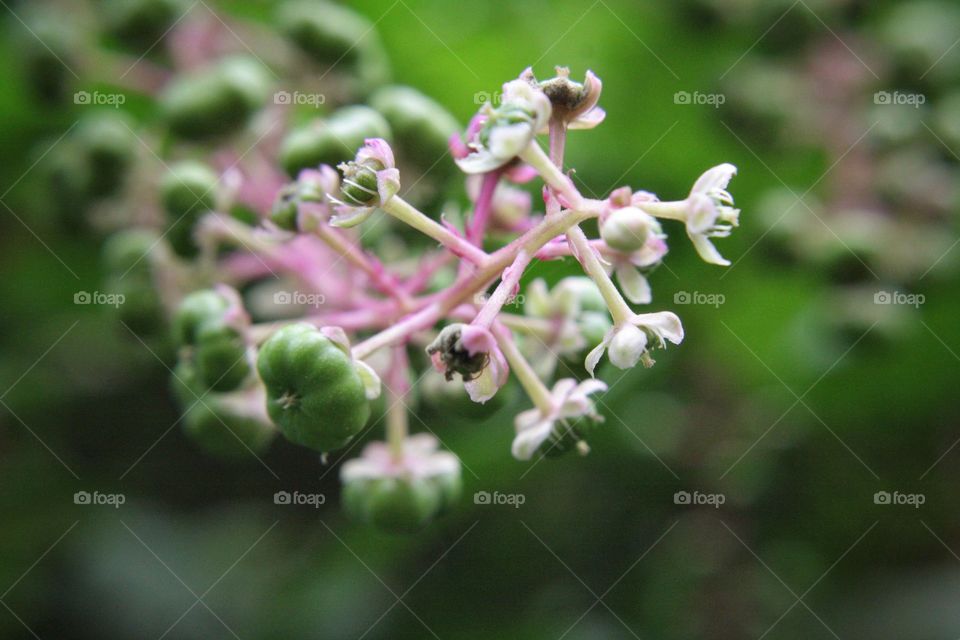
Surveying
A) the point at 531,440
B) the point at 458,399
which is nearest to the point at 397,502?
the point at 458,399

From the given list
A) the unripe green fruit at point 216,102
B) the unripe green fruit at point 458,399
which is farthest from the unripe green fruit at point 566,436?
the unripe green fruit at point 216,102

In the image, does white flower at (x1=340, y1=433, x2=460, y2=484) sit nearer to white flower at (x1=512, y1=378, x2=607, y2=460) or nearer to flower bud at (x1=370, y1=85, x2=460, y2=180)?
white flower at (x1=512, y1=378, x2=607, y2=460)

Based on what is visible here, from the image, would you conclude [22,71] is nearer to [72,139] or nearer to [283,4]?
[72,139]

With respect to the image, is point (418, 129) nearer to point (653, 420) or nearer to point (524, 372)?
point (524, 372)

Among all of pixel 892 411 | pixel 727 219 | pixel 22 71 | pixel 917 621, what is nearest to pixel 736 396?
pixel 892 411

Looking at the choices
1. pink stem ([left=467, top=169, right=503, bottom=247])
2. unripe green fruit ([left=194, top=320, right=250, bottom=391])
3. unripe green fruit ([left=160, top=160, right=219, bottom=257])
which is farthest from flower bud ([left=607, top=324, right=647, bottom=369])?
unripe green fruit ([left=160, top=160, right=219, bottom=257])

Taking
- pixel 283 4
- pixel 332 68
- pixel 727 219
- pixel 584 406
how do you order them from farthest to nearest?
pixel 283 4 < pixel 332 68 < pixel 584 406 < pixel 727 219
